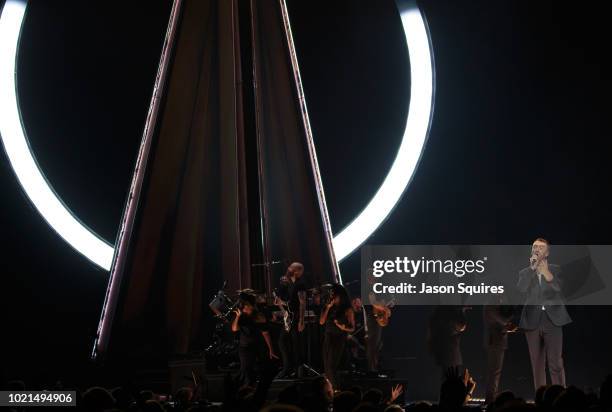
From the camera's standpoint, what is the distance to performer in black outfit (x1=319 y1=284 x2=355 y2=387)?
737cm

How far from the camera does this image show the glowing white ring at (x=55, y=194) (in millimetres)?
8742

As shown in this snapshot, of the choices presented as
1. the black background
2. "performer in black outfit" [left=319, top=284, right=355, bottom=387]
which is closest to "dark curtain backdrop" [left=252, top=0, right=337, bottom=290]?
the black background

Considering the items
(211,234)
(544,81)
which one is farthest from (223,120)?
(544,81)

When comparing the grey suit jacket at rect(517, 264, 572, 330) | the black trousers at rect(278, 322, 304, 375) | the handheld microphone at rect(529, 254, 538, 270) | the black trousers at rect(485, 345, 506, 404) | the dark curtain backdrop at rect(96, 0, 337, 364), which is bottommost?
the black trousers at rect(485, 345, 506, 404)

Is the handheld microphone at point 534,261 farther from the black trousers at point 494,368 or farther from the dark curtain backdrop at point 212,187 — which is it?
the dark curtain backdrop at point 212,187

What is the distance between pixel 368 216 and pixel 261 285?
4.67ft

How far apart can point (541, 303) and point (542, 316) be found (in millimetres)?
110

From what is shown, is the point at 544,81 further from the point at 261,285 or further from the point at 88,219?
the point at 88,219

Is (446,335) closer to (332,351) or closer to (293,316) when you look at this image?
(332,351)

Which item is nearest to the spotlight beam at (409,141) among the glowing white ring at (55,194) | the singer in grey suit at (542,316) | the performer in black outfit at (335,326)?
the glowing white ring at (55,194)

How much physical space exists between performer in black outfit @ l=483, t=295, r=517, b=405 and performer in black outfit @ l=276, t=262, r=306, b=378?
1796mm

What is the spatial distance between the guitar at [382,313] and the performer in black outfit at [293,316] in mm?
985

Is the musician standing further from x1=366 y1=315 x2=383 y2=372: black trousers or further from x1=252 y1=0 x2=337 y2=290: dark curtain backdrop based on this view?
x1=252 y1=0 x2=337 y2=290: dark curtain backdrop

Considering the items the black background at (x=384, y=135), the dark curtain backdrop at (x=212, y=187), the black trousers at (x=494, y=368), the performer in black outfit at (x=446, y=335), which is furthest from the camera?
the black background at (x=384, y=135)
